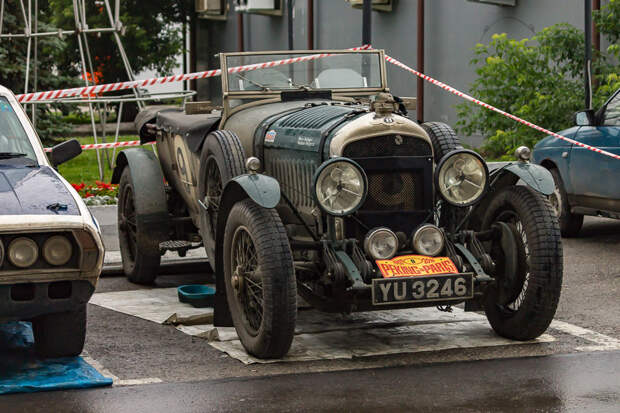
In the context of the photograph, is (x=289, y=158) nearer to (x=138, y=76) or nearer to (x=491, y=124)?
(x=491, y=124)

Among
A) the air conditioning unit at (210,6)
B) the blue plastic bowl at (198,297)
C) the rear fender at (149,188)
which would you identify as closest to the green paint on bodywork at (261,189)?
the blue plastic bowl at (198,297)

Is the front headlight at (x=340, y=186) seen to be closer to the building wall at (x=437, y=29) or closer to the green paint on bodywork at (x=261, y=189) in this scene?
the green paint on bodywork at (x=261, y=189)

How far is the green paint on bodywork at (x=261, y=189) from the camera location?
6.72m

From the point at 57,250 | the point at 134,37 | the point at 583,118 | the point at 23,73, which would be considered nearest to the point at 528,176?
the point at 57,250

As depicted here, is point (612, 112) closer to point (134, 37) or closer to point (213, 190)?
point (213, 190)

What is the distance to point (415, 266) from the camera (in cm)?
675

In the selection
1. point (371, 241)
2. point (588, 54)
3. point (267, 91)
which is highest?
point (588, 54)

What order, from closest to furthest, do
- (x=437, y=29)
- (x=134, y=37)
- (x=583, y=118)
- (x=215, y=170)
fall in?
(x=215, y=170)
(x=583, y=118)
(x=437, y=29)
(x=134, y=37)

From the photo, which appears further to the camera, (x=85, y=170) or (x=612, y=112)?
(x=85, y=170)

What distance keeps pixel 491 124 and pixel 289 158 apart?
9888 millimetres

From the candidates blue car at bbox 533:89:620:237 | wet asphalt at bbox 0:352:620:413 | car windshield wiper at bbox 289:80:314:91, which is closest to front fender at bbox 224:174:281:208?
wet asphalt at bbox 0:352:620:413

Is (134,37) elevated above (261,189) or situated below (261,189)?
above

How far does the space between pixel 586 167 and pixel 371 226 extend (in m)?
5.05

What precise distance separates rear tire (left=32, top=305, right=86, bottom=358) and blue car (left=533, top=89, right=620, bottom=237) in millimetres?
6280
